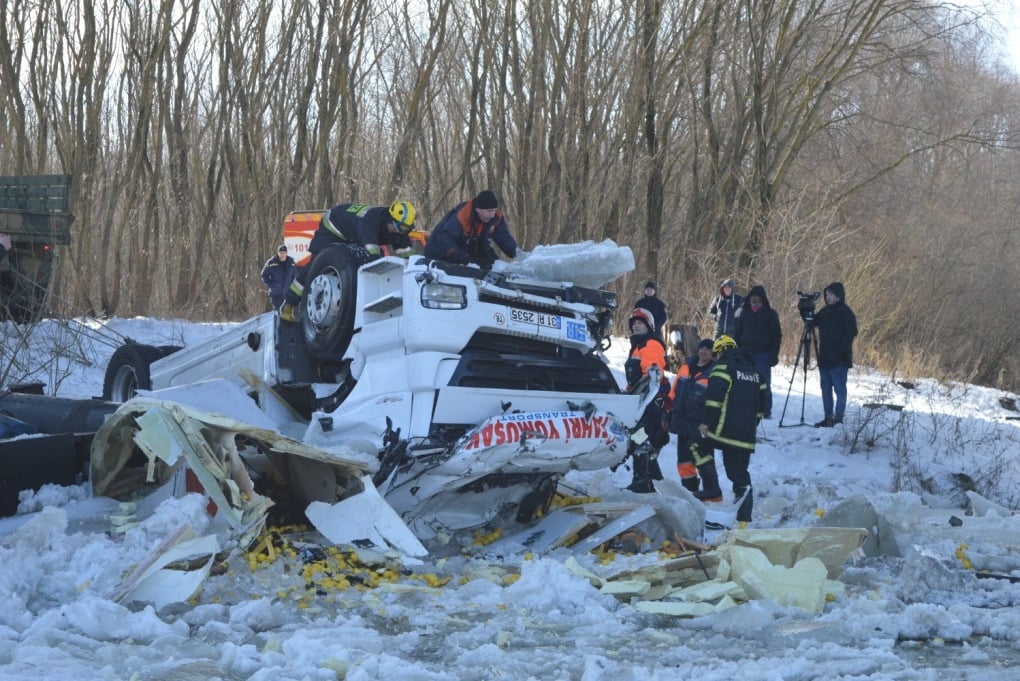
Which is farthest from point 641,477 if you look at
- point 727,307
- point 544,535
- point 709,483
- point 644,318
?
point 727,307

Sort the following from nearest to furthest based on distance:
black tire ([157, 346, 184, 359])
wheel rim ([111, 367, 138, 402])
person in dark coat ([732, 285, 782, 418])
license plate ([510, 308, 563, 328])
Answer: license plate ([510, 308, 563, 328])
wheel rim ([111, 367, 138, 402])
black tire ([157, 346, 184, 359])
person in dark coat ([732, 285, 782, 418])

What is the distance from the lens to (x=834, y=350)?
43.4 feet

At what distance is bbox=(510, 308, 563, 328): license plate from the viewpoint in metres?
6.91

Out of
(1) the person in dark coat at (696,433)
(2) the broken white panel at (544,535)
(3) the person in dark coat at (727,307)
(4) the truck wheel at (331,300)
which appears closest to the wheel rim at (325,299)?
(4) the truck wheel at (331,300)

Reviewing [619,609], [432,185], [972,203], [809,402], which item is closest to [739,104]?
Answer: [432,185]

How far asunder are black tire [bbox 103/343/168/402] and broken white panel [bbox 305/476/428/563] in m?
4.16

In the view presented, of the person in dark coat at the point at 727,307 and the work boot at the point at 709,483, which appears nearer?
the work boot at the point at 709,483

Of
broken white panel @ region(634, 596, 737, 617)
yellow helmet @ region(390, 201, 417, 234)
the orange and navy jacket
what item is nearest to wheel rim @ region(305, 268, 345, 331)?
yellow helmet @ region(390, 201, 417, 234)

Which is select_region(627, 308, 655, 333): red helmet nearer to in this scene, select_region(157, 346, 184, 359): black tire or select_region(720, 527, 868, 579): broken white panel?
select_region(720, 527, 868, 579): broken white panel

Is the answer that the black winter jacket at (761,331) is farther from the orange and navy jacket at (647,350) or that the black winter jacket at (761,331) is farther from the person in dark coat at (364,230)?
the person in dark coat at (364,230)

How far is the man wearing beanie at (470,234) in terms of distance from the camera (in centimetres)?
792

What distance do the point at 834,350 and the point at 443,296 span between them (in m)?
7.85

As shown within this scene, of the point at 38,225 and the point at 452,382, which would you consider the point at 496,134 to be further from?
the point at 452,382

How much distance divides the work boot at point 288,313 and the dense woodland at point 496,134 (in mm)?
12840
